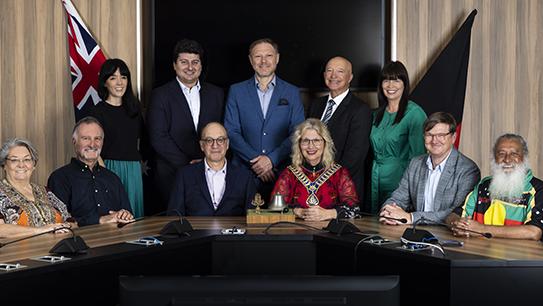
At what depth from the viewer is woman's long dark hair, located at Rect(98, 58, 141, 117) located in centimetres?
416

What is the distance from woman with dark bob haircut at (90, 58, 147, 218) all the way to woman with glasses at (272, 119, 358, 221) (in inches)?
41.1

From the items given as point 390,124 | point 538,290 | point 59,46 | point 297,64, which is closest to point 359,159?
point 390,124

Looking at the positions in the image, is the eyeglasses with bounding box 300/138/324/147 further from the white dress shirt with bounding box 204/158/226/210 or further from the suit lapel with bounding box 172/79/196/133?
the suit lapel with bounding box 172/79/196/133

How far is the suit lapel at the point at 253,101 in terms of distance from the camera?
423 centimetres

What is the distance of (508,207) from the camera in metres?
2.92

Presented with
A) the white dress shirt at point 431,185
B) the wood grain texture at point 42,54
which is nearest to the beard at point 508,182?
the white dress shirt at point 431,185

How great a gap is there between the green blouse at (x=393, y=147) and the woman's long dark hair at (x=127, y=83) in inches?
55.7

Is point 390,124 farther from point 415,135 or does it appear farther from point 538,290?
point 538,290

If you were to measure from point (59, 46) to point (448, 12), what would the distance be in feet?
8.86

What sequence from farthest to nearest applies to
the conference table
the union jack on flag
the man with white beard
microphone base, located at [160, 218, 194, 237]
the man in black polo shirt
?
the union jack on flag → the man in black polo shirt → microphone base, located at [160, 218, 194, 237] → the man with white beard → the conference table

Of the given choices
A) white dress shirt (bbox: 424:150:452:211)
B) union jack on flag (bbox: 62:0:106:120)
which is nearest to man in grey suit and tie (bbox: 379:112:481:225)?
white dress shirt (bbox: 424:150:452:211)

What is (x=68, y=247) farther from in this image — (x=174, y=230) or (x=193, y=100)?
(x=193, y=100)

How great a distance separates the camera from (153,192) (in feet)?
15.0

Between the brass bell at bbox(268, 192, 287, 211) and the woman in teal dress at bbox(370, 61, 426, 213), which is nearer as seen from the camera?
the brass bell at bbox(268, 192, 287, 211)
